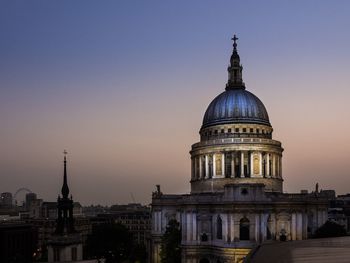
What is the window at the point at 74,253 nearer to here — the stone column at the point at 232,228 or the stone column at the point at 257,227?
the stone column at the point at 232,228

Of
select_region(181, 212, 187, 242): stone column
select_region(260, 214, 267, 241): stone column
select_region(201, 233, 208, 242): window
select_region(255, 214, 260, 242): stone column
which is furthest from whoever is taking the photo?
select_region(181, 212, 187, 242): stone column

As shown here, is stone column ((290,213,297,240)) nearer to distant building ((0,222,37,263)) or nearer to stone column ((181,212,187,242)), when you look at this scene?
stone column ((181,212,187,242))

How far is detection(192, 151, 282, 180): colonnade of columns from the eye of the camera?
115 meters

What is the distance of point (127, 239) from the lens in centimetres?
13038

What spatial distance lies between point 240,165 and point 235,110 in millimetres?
13541

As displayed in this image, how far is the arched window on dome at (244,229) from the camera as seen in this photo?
98.1 metres

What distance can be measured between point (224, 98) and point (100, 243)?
123 ft

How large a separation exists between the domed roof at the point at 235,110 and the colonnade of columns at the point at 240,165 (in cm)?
845

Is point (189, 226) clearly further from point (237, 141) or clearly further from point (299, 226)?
point (237, 141)

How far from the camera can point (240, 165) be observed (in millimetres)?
114562

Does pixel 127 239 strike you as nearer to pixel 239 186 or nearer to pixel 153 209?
pixel 153 209

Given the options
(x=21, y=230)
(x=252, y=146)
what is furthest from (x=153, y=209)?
(x=21, y=230)

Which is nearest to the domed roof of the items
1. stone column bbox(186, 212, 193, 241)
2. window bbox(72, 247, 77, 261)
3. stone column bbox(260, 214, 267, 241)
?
stone column bbox(186, 212, 193, 241)

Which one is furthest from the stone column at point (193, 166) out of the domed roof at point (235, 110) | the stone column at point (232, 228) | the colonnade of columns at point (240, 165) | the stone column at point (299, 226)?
the stone column at point (299, 226)
